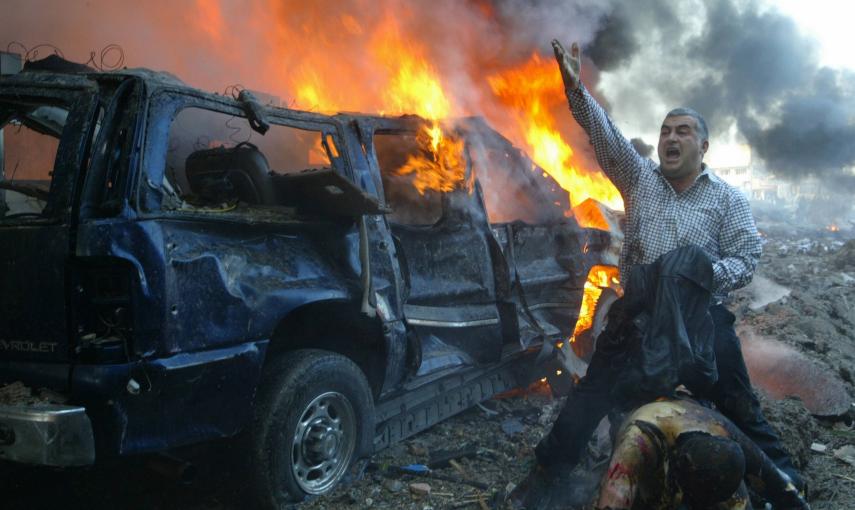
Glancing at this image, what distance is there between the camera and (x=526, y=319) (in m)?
4.94

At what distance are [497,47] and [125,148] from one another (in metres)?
7.97

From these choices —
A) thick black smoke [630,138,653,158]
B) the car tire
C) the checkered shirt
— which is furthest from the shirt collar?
thick black smoke [630,138,653,158]

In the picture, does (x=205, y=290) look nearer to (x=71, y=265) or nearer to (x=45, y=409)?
(x=71, y=265)

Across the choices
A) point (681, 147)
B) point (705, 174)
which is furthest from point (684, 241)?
point (681, 147)

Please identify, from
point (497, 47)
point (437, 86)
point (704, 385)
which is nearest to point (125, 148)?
point (704, 385)

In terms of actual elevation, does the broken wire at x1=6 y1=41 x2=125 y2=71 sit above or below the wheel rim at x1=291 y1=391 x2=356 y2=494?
above

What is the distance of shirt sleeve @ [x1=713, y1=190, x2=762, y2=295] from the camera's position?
10.3 feet

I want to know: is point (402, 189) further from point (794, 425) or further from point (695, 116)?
point (794, 425)

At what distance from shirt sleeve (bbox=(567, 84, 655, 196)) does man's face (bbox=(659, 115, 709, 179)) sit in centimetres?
17

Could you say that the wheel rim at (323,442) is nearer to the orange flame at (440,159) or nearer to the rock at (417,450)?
the rock at (417,450)

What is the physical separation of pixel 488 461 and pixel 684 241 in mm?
1956

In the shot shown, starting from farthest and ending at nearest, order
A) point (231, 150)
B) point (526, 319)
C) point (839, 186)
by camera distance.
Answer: point (839, 186) < point (526, 319) < point (231, 150)

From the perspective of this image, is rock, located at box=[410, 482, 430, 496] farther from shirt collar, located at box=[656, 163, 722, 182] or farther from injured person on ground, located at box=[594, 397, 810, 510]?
shirt collar, located at box=[656, 163, 722, 182]

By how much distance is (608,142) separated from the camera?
12.2ft
